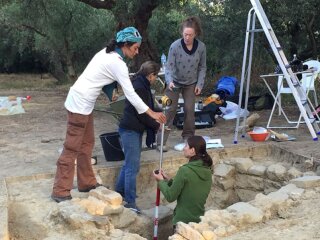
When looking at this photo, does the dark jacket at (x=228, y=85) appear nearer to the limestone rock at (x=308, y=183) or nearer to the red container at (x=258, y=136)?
the red container at (x=258, y=136)

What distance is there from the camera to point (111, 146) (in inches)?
228

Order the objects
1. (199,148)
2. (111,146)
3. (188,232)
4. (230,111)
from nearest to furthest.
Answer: (188,232) < (199,148) < (111,146) < (230,111)

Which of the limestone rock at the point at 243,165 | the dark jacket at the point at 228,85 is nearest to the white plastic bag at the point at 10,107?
the dark jacket at the point at 228,85

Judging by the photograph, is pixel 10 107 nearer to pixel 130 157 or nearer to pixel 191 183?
pixel 130 157

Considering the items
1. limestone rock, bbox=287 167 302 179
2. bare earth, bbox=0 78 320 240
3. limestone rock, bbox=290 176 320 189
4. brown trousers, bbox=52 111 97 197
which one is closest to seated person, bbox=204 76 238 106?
bare earth, bbox=0 78 320 240

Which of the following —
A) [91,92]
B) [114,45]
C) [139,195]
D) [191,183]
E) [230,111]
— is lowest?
[139,195]

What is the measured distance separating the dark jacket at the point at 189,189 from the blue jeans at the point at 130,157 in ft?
1.50

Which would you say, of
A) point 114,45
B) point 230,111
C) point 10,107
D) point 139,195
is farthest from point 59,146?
point 10,107

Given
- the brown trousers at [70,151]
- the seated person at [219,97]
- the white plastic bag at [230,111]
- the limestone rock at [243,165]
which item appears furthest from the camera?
the white plastic bag at [230,111]

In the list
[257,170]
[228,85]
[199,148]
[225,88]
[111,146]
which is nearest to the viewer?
[199,148]

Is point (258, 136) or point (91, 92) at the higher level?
point (91, 92)

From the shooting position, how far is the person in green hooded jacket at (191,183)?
14.4 feet

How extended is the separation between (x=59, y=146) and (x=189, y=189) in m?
2.96

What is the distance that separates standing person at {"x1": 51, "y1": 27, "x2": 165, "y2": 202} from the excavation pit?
28cm
